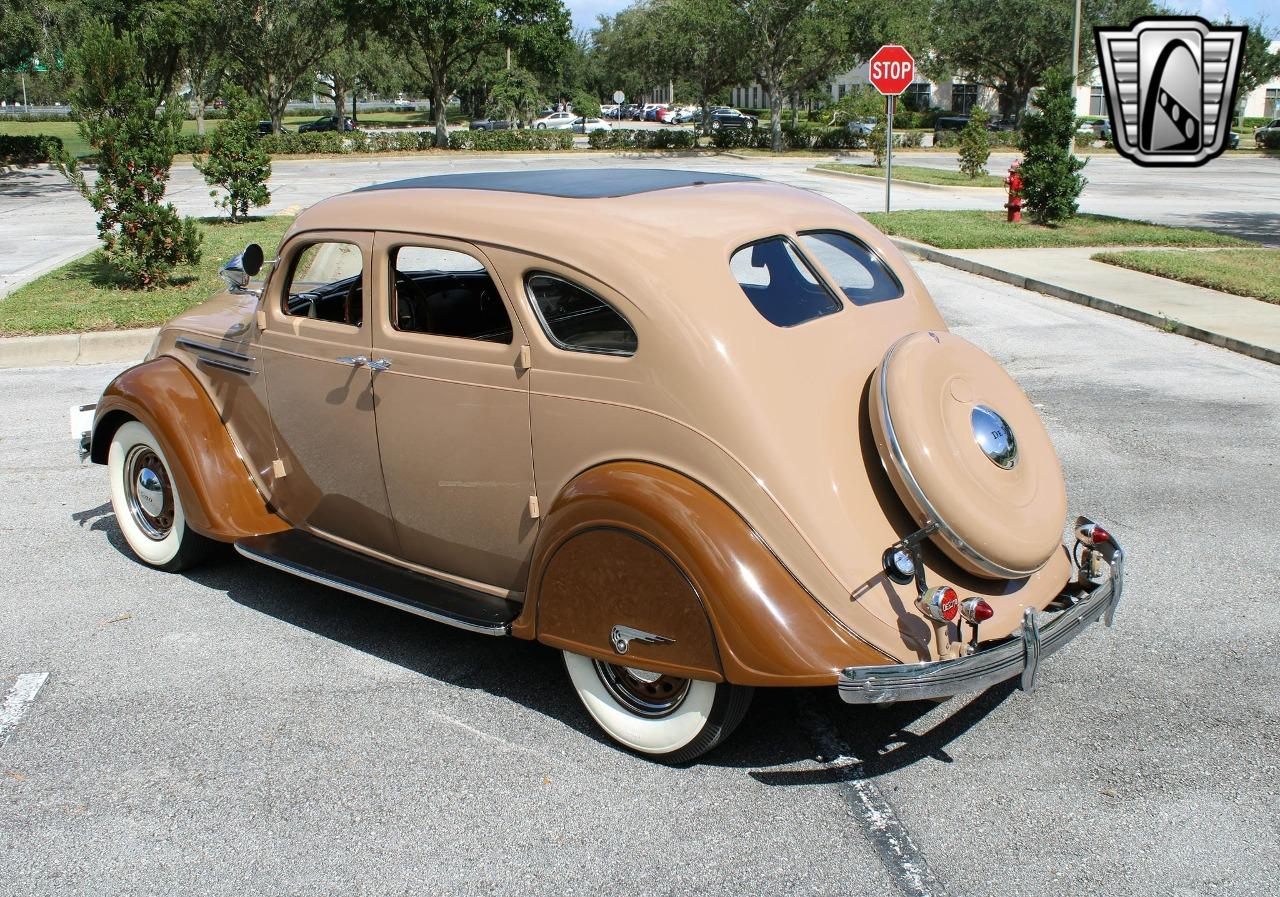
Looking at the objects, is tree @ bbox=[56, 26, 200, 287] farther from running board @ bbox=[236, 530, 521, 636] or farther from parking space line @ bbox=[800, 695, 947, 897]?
parking space line @ bbox=[800, 695, 947, 897]

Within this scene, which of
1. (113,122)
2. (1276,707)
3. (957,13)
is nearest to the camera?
(1276,707)

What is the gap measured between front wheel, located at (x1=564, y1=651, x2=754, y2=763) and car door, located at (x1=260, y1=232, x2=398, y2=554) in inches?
43.6

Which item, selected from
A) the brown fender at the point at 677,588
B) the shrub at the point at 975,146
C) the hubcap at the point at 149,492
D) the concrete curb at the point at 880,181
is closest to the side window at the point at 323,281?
the hubcap at the point at 149,492

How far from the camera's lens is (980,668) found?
3.40 meters

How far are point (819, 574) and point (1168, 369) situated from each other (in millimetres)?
7230

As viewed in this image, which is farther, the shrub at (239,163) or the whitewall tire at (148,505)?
the shrub at (239,163)

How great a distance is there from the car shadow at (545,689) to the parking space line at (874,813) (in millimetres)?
13

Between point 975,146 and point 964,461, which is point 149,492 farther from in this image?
point 975,146

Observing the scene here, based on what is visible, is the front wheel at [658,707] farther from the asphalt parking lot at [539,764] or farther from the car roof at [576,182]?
the car roof at [576,182]

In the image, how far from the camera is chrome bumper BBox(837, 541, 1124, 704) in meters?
3.27

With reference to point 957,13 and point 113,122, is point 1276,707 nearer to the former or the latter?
point 113,122

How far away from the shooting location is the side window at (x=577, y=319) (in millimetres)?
3764

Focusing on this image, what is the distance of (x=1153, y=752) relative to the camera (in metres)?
3.84

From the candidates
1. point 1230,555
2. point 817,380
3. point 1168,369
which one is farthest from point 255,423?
point 1168,369
